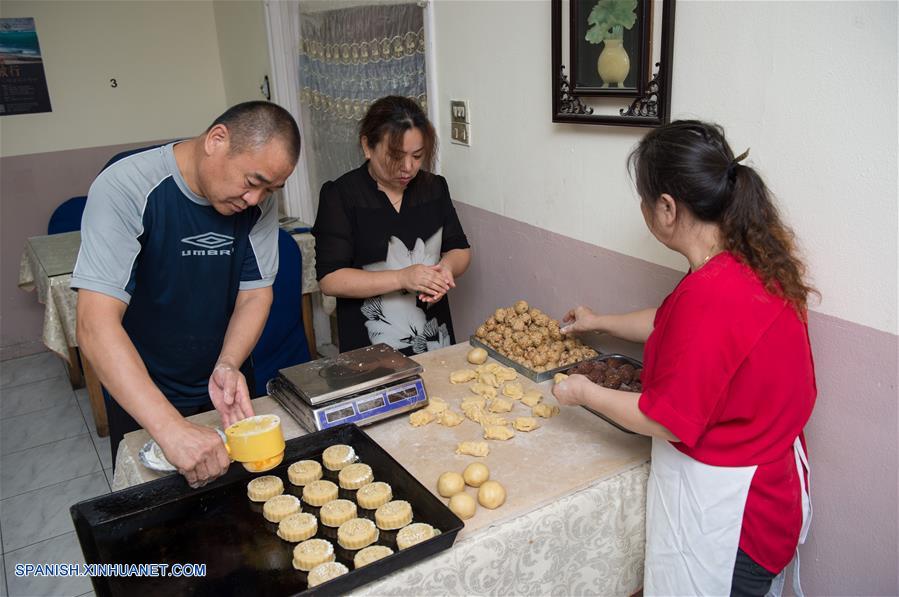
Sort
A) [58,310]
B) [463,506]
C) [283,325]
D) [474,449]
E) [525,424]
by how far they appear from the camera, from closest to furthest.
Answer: [463,506] < [474,449] < [525,424] < [283,325] < [58,310]

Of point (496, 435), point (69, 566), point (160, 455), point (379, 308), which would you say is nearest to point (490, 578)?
point (496, 435)

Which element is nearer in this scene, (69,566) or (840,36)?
(840,36)

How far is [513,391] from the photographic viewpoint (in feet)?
5.75

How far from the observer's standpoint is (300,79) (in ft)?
13.2

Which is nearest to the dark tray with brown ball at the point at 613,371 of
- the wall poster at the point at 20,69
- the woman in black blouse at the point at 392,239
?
the woman in black blouse at the point at 392,239

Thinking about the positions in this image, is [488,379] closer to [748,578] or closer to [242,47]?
[748,578]

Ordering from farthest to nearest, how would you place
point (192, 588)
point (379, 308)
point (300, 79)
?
point (300, 79) → point (379, 308) → point (192, 588)

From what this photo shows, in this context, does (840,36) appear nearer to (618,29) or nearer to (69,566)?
(618,29)

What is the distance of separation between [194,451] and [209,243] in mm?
639

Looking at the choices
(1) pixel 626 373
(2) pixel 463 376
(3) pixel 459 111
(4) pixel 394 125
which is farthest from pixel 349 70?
(1) pixel 626 373

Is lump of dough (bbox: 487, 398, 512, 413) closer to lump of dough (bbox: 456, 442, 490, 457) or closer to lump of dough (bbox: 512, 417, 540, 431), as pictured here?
lump of dough (bbox: 512, 417, 540, 431)

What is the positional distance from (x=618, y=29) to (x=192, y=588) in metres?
1.62

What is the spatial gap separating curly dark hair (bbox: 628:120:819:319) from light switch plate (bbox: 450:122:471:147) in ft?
4.53

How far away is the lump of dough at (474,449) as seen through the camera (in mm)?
1461
